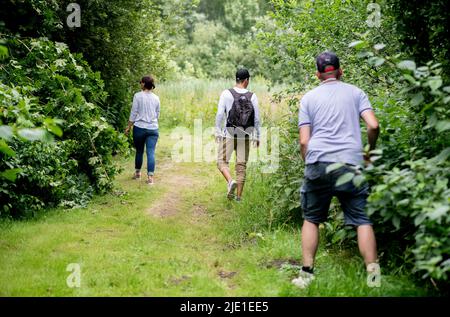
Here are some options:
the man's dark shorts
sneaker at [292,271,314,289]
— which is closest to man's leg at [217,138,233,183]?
the man's dark shorts

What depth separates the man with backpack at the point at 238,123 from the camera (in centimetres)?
792

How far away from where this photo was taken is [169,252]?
5879 millimetres

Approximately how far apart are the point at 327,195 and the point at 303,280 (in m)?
0.77

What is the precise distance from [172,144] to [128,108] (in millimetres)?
2048

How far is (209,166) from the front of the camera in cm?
1180

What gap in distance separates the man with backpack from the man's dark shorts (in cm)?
346

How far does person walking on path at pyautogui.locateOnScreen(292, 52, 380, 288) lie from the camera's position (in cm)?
436

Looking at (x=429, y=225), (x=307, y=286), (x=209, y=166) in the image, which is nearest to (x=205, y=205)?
(x=209, y=166)

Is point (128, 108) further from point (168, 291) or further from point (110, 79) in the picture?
point (168, 291)

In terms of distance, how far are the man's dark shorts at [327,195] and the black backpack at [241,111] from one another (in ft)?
11.3
